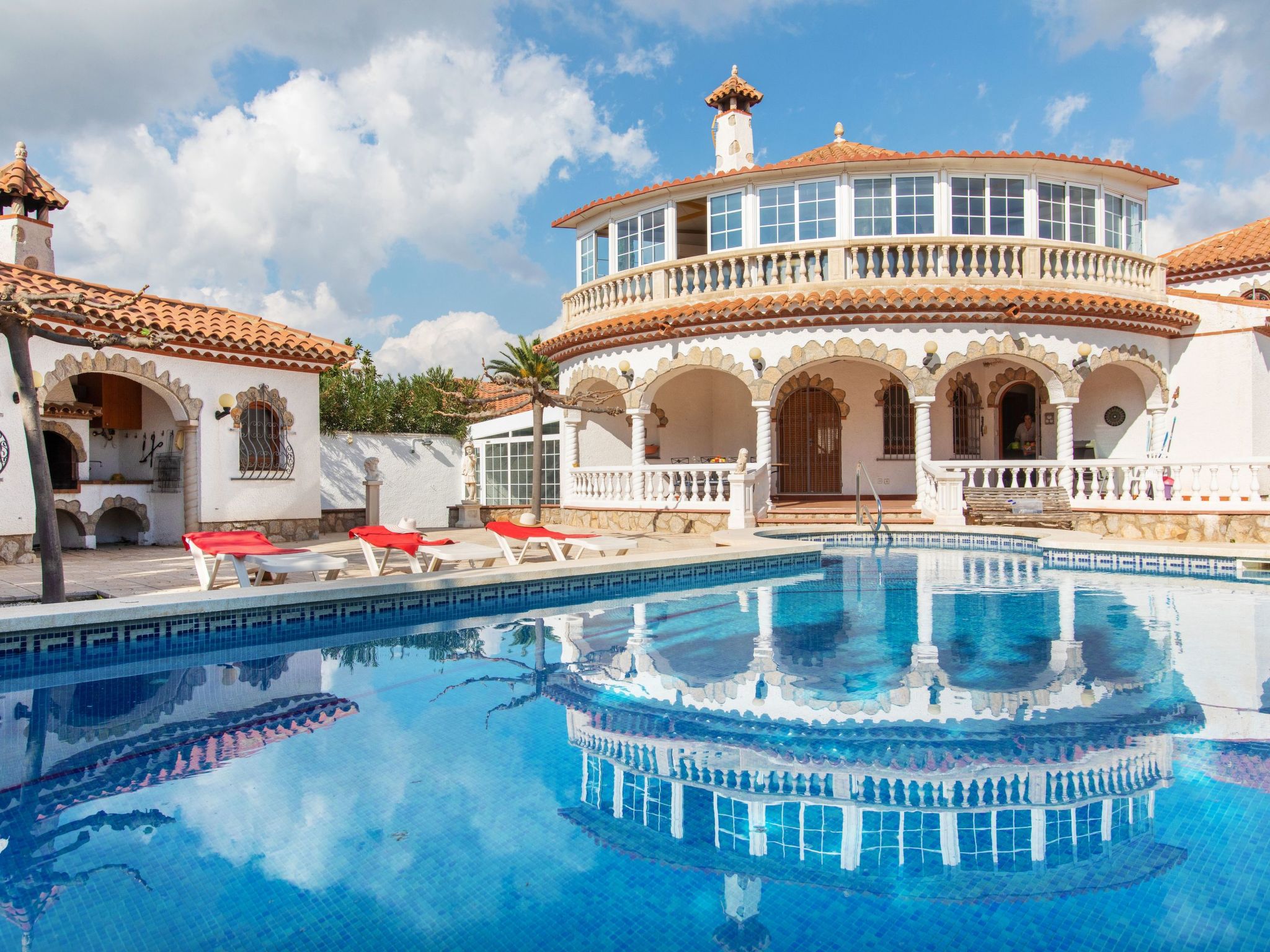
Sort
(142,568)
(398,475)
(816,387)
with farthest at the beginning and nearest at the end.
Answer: (398,475), (816,387), (142,568)

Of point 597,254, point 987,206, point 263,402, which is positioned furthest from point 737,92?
point 263,402

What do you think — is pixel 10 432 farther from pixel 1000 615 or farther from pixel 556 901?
pixel 1000 615

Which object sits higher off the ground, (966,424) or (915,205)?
(915,205)

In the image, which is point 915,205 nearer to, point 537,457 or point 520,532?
point 537,457

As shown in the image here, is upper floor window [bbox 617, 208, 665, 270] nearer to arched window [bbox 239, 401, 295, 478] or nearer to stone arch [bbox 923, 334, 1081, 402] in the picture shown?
stone arch [bbox 923, 334, 1081, 402]

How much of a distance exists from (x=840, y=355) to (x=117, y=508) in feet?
49.0

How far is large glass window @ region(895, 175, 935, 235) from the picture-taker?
1777 cm

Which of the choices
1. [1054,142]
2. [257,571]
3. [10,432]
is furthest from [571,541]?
[1054,142]

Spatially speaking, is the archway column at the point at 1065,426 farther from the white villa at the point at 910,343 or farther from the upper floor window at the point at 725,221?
the upper floor window at the point at 725,221

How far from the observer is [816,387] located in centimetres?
1995

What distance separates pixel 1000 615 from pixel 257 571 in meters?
8.69

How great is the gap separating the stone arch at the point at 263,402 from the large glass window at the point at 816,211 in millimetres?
11462

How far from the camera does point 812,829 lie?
4047 mm

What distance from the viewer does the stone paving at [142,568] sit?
9.81 m
